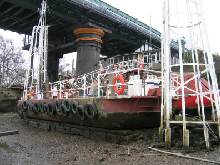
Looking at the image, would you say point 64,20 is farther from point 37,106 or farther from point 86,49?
point 37,106

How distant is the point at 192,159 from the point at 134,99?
2.80 meters

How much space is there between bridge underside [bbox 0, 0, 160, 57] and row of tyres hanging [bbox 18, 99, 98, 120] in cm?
572

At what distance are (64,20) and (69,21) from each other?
44 centimetres

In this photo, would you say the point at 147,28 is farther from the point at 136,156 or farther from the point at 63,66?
the point at 63,66

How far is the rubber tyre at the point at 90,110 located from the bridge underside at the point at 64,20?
8622 millimetres

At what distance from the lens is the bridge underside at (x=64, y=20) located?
58.6 feet

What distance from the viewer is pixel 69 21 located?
2022 centimetres

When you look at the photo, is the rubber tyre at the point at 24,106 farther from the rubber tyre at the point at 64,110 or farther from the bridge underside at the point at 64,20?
the bridge underside at the point at 64,20

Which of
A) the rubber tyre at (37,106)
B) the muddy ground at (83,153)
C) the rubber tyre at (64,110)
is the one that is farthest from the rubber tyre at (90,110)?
the rubber tyre at (37,106)

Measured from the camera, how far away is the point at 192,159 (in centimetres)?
568

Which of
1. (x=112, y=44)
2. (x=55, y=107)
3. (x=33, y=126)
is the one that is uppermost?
(x=112, y=44)

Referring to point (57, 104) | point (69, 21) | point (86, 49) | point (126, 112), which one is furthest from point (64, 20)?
point (126, 112)

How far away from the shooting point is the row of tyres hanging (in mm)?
8680

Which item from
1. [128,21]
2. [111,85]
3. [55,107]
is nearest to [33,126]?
[55,107]
